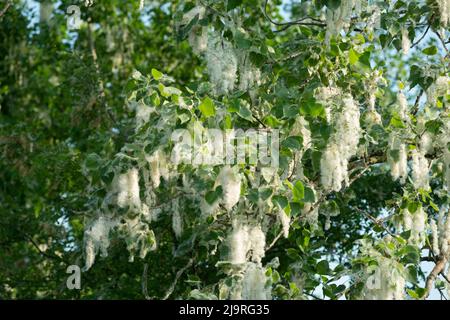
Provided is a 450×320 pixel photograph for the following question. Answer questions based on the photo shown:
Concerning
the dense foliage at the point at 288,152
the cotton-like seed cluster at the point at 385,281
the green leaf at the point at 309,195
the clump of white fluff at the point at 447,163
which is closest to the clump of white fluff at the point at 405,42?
the dense foliage at the point at 288,152

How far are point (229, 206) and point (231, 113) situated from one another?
566mm

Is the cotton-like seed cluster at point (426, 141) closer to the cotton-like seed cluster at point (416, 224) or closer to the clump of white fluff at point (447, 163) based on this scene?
the clump of white fluff at point (447, 163)

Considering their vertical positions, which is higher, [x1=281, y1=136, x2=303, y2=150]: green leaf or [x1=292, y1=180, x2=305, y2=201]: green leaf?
[x1=281, y1=136, x2=303, y2=150]: green leaf

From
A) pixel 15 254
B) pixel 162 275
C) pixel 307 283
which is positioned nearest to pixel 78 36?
pixel 15 254

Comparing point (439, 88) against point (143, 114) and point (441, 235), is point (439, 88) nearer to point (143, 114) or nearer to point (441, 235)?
point (441, 235)

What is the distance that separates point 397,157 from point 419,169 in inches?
9.7

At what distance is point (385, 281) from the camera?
4707 mm

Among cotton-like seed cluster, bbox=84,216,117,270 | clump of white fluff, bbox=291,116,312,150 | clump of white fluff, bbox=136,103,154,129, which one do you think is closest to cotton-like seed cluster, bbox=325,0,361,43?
clump of white fluff, bbox=291,116,312,150

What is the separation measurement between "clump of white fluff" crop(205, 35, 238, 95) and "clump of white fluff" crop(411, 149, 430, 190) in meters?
1.20

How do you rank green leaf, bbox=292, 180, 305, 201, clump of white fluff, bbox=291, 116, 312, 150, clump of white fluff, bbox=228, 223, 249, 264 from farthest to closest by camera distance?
clump of white fluff, bbox=291, 116, 312, 150 → clump of white fluff, bbox=228, 223, 249, 264 → green leaf, bbox=292, 180, 305, 201

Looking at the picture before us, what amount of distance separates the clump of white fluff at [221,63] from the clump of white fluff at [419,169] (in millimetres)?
1200

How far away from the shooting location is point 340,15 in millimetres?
4969

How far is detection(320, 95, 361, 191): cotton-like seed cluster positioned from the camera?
16.1ft

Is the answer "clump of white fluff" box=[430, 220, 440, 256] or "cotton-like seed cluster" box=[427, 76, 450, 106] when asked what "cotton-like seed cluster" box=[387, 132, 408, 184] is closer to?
"cotton-like seed cluster" box=[427, 76, 450, 106]
